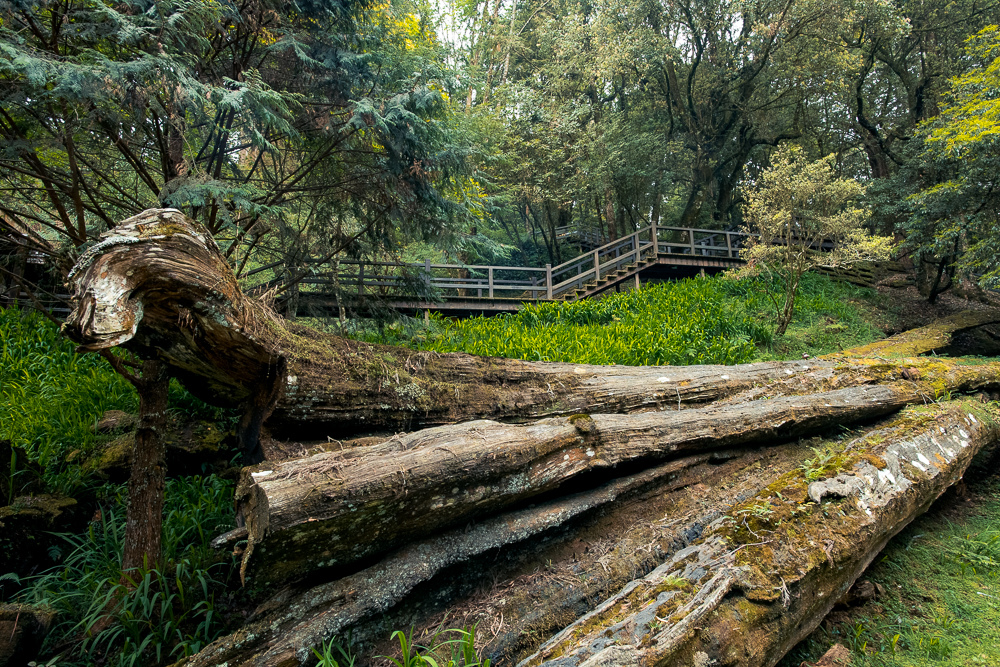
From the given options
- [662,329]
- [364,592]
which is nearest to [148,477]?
[364,592]

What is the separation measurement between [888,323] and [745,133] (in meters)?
10.1

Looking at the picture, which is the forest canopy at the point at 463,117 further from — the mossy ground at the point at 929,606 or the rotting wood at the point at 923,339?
the mossy ground at the point at 929,606

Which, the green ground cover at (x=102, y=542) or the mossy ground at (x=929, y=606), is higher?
the green ground cover at (x=102, y=542)

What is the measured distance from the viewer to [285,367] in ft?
11.0

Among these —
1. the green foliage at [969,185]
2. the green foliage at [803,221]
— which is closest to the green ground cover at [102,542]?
the green foliage at [803,221]

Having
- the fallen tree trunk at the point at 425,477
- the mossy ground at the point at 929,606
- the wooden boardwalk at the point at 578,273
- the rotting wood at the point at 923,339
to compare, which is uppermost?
the wooden boardwalk at the point at 578,273

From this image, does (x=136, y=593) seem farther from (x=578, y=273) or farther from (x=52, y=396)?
(x=578, y=273)

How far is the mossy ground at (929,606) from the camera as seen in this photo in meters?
2.84

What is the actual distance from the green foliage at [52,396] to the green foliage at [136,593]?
80 cm

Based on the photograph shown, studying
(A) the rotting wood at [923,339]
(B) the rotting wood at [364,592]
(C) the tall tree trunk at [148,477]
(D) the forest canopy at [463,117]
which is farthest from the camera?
(A) the rotting wood at [923,339]

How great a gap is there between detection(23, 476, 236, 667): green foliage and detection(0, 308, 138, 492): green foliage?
80cm

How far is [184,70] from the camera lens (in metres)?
3.78

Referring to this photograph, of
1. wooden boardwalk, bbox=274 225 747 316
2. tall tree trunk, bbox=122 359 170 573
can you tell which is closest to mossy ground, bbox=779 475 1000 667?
tall tree trunk, bbox=122 359 170 573

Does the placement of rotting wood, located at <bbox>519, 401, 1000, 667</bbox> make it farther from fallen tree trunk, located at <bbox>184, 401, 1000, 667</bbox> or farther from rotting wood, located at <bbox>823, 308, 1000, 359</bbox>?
rotting wood, located at <bbox>823, 308, 1000, 359</bbox>
